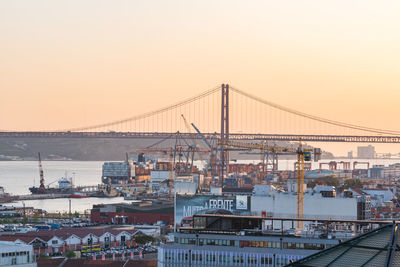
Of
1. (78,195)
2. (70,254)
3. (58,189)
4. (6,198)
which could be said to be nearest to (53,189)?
(58,189)

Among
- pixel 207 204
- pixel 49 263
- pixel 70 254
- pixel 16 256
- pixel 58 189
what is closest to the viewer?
pixel 16 256

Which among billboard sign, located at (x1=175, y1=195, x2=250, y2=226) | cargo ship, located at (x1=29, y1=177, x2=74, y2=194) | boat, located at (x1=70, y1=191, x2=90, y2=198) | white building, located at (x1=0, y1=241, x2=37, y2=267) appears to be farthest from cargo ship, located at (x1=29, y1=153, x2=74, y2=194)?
white building, located at (x1=0, y1=241, x2=37, y2=267)

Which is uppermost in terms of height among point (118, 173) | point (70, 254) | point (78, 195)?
point (118, 173)

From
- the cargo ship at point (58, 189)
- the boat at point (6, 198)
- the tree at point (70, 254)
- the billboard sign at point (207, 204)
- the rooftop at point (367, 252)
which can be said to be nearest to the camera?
the rooftop at point (367, 252)

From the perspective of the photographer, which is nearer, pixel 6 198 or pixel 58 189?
pixel 6 198

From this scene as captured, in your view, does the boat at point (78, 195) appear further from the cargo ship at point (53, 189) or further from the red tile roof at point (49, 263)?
the red tile roof at point (49, 263)

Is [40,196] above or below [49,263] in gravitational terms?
above

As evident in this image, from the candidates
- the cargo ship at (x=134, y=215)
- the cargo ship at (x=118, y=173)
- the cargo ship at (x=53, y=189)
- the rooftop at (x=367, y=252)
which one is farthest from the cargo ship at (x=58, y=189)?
the rooftop at (x=367, y=252)

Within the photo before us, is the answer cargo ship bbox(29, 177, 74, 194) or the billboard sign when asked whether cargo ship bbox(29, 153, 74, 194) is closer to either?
cargo ship bbox(29, 177, 74, 194)

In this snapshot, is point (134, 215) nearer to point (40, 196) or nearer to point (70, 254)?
point (70, 254)
